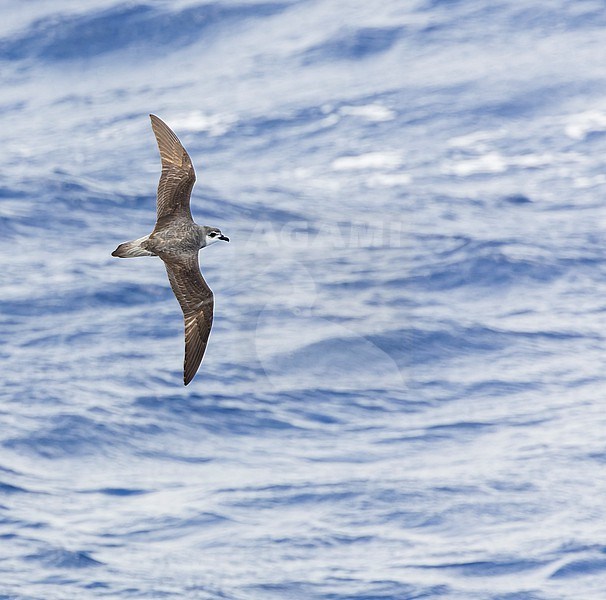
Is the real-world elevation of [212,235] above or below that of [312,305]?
above

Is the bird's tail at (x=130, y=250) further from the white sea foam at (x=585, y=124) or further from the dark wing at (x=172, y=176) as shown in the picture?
the white sea foam at (x=585, y=124)

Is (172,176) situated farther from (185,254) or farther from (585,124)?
(585,124)

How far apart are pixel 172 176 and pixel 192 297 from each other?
170 centimetres

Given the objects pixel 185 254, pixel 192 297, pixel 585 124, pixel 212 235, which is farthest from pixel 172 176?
pixel 585 124

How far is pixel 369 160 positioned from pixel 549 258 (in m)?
5.23

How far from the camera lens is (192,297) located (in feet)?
54.3

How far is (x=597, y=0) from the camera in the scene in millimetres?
39750

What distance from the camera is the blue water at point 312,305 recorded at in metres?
28.4

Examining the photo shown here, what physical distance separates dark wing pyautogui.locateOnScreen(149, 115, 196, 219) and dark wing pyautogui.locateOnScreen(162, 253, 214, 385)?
34.8 inches

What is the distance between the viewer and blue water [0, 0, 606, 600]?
28.4 meters

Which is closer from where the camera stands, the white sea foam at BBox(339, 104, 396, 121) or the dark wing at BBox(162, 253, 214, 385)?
the dark wing at BBox(162, 253, 214, 385)

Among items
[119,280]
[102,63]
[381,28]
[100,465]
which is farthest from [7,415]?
[381,28]

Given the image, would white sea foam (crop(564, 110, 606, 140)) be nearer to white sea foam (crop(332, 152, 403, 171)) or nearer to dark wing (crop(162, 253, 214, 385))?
white sea foam (crop(332, 152, 403, 171))

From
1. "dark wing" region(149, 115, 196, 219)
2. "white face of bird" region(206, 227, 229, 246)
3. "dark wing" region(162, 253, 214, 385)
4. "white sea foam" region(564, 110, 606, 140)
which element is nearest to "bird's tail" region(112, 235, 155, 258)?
"dark wing" region(162, 253, 214, 385)
